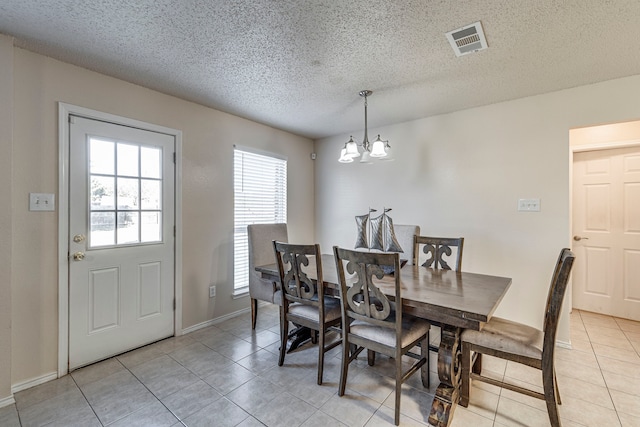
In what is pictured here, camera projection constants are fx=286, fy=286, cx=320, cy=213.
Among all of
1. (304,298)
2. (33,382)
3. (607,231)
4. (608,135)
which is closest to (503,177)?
(608,135)

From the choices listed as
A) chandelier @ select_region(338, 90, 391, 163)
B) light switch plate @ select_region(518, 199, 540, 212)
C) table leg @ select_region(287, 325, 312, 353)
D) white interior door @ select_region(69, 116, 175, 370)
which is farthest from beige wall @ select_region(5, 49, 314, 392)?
light switch plate @ select_region(518, 199, 540, 212)

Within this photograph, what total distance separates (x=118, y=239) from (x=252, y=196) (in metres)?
1.53

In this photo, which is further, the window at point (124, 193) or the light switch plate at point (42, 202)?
the window at point (124, 193)

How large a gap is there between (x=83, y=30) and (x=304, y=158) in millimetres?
2919

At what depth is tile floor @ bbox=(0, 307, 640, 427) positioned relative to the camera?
1735 millimetres

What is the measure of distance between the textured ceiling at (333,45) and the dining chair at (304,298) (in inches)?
55.7

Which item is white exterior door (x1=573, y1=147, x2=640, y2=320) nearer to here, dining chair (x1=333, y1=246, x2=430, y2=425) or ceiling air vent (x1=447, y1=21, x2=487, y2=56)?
ceiling air vent (x1=447, y1=21, x2=487, y2=56)

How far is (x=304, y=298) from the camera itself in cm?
220

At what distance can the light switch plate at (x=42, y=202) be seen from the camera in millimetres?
2055

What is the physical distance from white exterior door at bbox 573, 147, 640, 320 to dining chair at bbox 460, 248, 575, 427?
233cm

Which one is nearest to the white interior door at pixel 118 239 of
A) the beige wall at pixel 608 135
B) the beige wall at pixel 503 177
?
the beige wall at pixel 503 177

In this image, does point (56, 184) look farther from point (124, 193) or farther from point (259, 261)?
point (259, 261)

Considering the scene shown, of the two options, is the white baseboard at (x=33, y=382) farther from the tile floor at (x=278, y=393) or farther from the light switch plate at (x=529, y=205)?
the light switch plate at (x=529, y=205)

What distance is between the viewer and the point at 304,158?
443 cm
